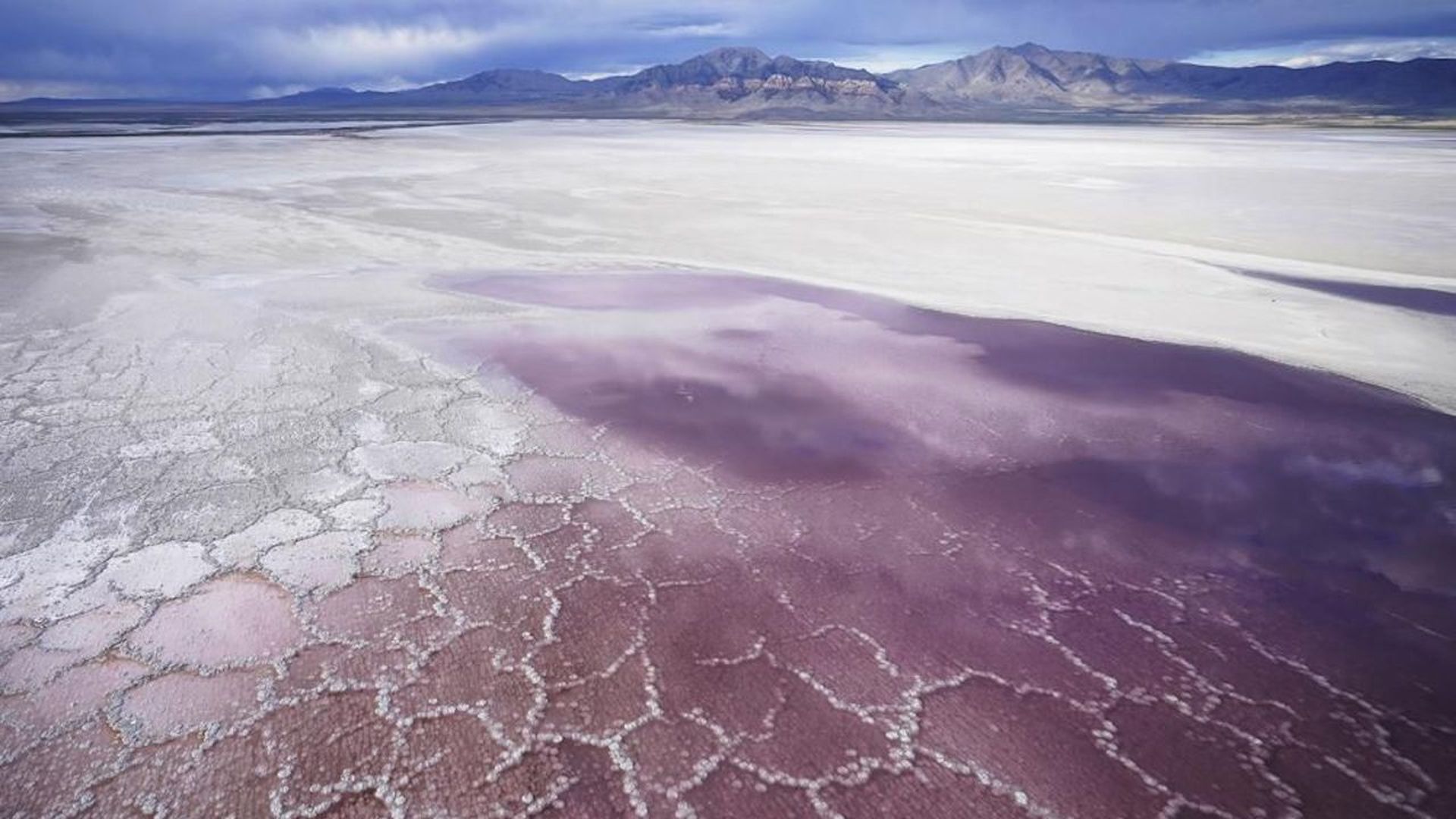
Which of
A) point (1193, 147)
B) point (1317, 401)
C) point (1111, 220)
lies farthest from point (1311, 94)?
point (1317, 401)

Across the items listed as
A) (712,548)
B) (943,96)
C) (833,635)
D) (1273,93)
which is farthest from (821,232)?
(1273,93)

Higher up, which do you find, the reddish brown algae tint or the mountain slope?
the mountain slope

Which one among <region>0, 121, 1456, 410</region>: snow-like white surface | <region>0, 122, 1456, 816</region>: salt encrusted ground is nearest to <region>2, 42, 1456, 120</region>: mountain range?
<region>0, 121, 1456, 410</region>: snow-like white surface

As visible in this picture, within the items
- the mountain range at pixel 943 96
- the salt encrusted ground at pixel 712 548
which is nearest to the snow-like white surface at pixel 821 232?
the salt encrusted ground at pixel 712 548

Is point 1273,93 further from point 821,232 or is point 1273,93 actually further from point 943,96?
point 821,232

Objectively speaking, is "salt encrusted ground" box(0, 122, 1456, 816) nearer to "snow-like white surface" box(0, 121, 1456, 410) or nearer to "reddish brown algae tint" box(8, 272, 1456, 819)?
"reddish brown algae tint" box(8, 272, 1456, 819)

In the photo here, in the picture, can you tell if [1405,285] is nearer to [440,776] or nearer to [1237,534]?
[1237,534]
